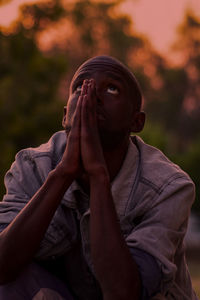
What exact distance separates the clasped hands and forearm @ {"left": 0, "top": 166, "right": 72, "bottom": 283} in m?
0.07

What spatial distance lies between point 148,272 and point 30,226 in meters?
0.45

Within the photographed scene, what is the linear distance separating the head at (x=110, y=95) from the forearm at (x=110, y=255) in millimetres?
291

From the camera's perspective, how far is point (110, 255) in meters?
2.34

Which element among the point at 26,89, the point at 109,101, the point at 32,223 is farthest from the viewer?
the point at 26,89

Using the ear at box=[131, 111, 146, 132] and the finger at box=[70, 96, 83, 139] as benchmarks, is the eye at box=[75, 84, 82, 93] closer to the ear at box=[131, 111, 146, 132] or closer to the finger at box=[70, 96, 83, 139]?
the finger at box=[70, 96, 83, 139]

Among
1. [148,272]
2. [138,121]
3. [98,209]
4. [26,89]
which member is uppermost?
[138,121]

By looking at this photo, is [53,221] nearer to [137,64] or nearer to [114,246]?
[114,246]

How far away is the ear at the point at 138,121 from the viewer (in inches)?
106

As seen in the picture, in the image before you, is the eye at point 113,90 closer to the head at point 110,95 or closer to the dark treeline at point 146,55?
the head at point 110,95

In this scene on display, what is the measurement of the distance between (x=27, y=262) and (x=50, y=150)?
0.53 m

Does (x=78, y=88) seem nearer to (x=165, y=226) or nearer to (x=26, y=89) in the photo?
(x=165, y=226)

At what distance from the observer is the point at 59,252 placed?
8.79 ft

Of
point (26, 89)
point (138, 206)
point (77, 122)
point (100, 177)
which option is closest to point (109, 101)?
point (77, 122)

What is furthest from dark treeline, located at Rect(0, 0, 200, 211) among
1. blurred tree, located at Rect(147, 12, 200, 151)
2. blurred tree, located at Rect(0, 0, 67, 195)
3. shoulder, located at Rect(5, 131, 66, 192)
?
shoulder, located at Rect(5, 131, 66, 192)
